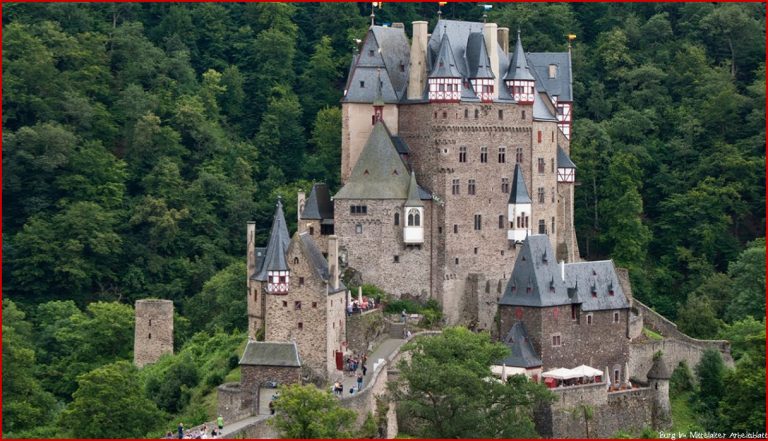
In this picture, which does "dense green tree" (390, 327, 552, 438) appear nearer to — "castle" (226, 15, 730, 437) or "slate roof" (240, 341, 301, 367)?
"slate roof" (240, 341, 301, 367)

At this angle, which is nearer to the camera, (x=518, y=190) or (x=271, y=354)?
(x=271, y=354)

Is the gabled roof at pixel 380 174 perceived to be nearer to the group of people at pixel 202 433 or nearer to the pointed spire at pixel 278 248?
the pointed spire at pixel 278 248

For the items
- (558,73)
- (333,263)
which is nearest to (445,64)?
(558,73)

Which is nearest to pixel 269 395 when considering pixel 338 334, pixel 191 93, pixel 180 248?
pixel 338 334

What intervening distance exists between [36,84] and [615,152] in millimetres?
25477

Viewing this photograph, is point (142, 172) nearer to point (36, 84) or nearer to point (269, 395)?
point (36, 84)

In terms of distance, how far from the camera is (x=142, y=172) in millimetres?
117375

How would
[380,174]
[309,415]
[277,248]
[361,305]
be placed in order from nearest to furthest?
1. [309,415]
2. [277,248]
3. [361,305]
4. [380,174]

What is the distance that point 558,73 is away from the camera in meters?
101

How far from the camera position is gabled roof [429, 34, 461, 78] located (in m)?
94.4

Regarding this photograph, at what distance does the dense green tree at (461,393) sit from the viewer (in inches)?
3315

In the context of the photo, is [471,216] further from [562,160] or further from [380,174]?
[562,160]

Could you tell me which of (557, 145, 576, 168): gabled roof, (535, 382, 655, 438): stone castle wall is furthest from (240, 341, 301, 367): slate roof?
(557, 145, 576, 168): gabled roof

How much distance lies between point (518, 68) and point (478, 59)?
184cm
